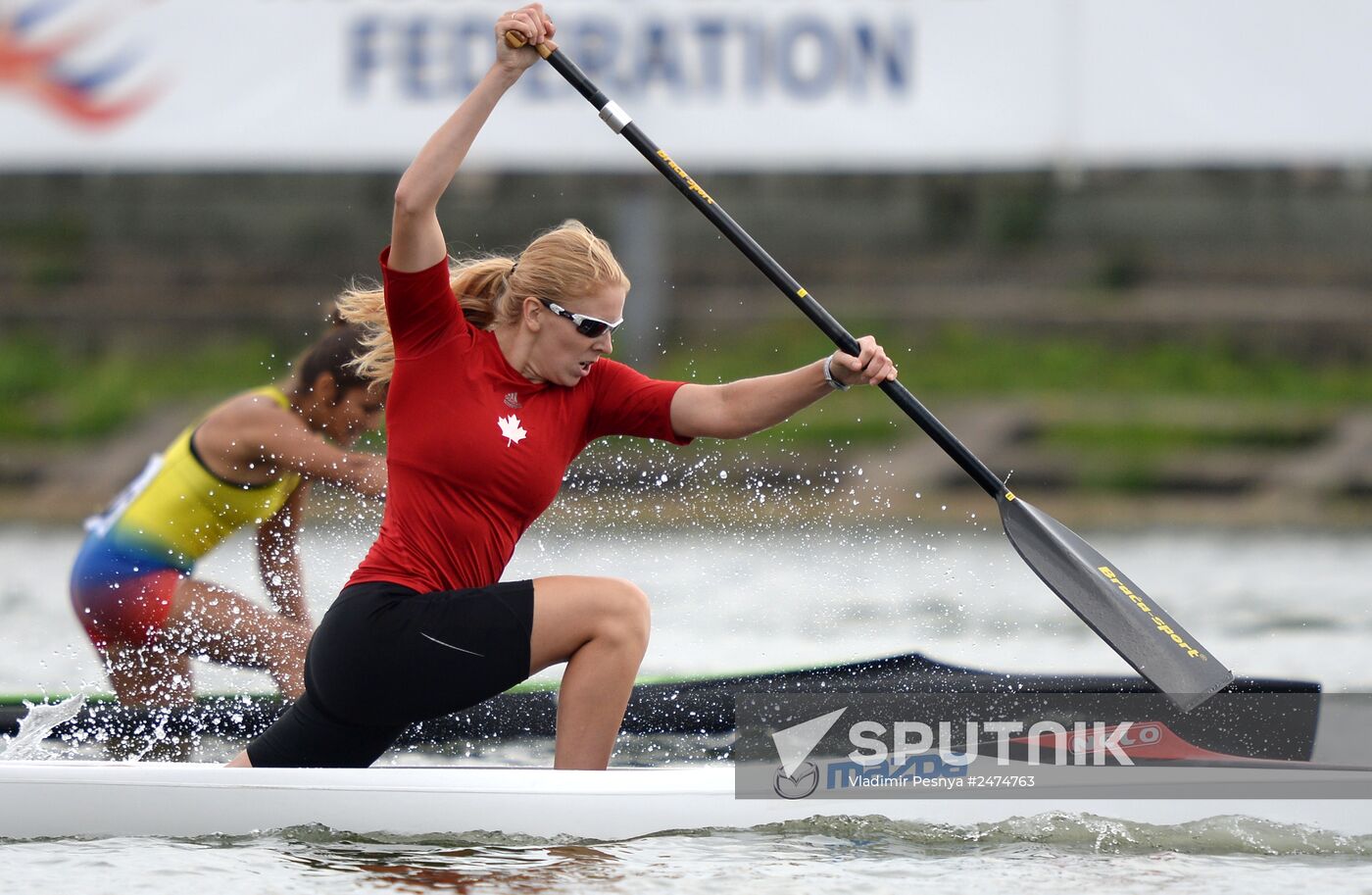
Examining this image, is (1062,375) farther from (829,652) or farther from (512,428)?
(512,428)

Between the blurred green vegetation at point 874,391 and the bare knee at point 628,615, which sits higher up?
the blurred green vegetation at point 874,391

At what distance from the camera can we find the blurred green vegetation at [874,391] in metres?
11.8

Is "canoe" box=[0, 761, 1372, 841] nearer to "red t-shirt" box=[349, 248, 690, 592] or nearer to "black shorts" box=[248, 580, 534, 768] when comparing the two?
"black shorts" box=[248, 580, 534, 768]

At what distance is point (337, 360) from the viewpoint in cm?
507

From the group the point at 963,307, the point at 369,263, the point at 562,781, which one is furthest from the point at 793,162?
the point at 562,781

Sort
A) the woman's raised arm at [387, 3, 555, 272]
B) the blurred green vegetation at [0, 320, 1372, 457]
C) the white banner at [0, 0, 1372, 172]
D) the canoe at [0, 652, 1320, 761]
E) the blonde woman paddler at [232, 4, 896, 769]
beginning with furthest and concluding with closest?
the blurred green vegetation at [0, 320, 1372, 457]
the white banner at [0, 0, 1372, 172]
the canoe at [0, 652, 1320, 761]
the blonde woman paddler at [232, 4, 896, 769]
the woman's raised arm at [387, 3, 555, 272]

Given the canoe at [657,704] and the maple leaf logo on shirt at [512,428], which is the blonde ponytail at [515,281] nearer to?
the maple leaf logo on shirt at [512,428]

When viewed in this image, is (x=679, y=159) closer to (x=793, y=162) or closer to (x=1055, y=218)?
(x=793, y=162)

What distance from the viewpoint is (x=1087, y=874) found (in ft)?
13.2

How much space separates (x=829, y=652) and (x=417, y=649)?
3.67 m

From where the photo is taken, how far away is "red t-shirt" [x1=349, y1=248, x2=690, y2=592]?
3809 millimetres

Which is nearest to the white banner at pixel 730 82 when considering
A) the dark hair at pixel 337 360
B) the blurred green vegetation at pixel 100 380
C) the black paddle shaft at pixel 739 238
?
the blurred green vegetation at pixel 100 380

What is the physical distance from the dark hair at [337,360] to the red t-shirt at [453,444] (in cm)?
119

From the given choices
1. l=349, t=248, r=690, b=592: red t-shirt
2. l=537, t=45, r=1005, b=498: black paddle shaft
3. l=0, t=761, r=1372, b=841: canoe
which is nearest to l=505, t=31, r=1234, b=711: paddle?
l=537, t=45, r=1005, b=498: black paddle shaft
